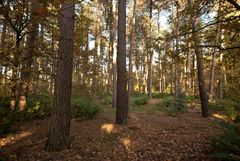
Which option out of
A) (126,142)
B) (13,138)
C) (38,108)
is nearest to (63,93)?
(126,142)

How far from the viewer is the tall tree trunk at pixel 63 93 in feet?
22.4

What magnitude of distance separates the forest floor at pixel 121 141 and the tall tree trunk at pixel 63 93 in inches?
14.0

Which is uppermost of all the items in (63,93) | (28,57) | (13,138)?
(28,57)

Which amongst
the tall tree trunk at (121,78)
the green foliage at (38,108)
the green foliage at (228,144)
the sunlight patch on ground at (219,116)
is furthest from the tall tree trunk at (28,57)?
the sunlight patch on ground at (219,116)

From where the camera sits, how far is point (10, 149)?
714 cm

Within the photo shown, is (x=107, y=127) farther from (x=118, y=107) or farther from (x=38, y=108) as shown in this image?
(x=38, y=108)

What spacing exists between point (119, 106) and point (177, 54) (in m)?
4.09

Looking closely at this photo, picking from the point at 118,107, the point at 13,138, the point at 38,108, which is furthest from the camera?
the point at 38,108

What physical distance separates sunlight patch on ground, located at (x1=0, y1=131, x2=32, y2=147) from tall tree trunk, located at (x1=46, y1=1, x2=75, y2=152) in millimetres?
2027

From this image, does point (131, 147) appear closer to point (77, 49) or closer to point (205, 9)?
point (205, 9)

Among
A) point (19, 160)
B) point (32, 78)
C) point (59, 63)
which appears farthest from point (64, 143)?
point (32, 78)

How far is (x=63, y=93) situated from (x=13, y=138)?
10.5ft

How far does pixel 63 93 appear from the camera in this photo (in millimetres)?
6875

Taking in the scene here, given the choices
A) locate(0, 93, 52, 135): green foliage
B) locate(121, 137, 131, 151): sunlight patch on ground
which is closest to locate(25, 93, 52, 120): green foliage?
locate(0, 93, 52, 135): green foliage
